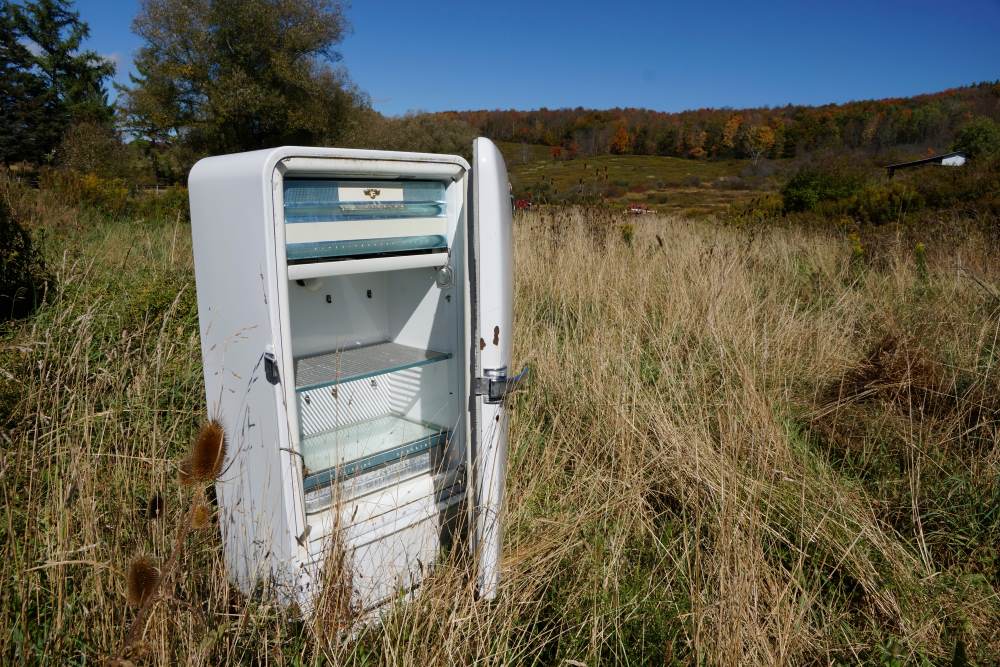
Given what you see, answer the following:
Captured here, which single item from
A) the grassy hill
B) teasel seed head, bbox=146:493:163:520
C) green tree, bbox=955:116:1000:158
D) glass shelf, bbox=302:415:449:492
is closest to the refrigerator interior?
glass shelf, bbox=302:415:449:492

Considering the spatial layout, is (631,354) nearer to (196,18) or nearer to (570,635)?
(570,635)

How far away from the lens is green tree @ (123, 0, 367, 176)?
1848 cm

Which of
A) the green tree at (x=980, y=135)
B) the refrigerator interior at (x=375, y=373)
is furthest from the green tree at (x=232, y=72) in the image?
the green tree at (x=980, y=135)

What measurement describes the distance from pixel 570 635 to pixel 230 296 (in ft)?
5.03

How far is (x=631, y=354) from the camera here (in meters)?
3.68

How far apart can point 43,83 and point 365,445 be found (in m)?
43.8

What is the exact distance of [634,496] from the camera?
7.96ft

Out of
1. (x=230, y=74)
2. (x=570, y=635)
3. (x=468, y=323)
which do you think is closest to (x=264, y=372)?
(x=468, y=323)

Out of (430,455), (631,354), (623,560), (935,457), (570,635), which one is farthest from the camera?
(631,354)

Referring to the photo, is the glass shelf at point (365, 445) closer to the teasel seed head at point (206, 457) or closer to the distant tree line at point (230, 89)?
the teasel seed head at point (206, 457)

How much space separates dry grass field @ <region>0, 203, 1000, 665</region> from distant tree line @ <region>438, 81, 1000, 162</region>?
2401 cm

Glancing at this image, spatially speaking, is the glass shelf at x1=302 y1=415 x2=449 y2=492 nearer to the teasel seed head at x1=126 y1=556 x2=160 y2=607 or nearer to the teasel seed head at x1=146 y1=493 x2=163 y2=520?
the teasel seed head at x1=146 y1=493 x2=163 y2=520

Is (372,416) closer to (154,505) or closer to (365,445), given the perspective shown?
(365,445)

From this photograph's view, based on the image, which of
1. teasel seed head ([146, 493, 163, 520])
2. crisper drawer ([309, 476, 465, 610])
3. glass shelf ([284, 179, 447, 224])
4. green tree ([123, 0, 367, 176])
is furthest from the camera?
green tree ([123, 0, 367, 176])
